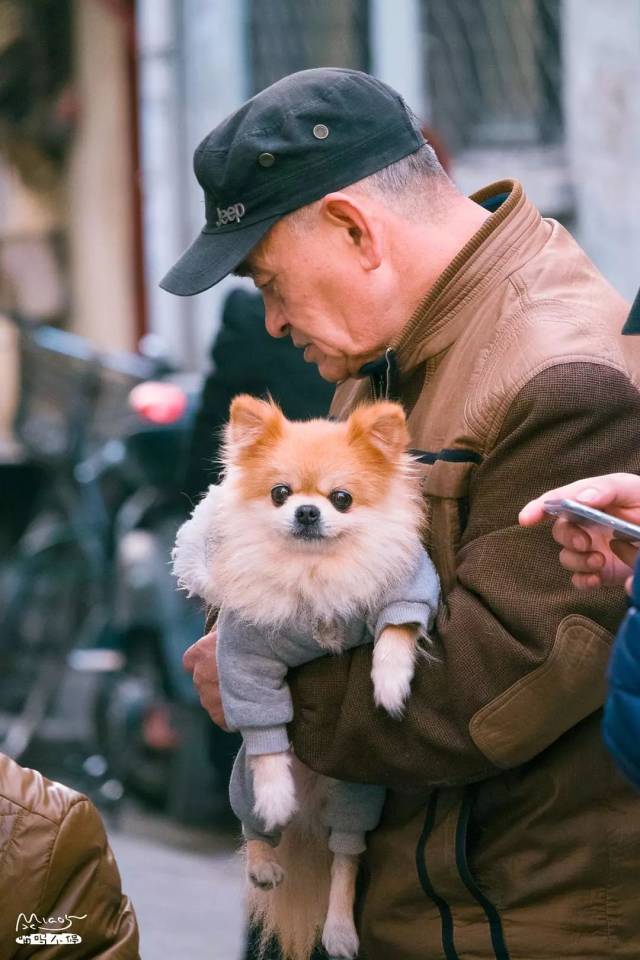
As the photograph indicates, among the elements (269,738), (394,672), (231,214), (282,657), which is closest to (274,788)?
(269,738)

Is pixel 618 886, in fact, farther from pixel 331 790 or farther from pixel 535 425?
pixel 535 425

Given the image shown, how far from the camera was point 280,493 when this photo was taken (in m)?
2.55

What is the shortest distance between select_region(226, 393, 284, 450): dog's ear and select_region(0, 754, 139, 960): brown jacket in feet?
2.08

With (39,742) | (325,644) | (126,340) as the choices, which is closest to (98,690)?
(39,742)

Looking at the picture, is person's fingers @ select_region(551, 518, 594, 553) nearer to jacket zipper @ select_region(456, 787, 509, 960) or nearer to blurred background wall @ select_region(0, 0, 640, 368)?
jacket zipper @ select_region(456, 787, 509, 960)

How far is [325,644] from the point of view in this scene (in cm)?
245

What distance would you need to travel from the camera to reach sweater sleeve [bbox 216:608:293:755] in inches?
95.4

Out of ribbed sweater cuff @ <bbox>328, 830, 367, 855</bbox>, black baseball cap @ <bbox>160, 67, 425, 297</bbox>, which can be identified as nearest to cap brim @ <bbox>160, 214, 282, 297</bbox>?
black baseball cap @ <bbox>160, 67, 425, 297</bbox>

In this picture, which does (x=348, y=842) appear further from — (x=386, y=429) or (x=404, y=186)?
(x=404, y=186)

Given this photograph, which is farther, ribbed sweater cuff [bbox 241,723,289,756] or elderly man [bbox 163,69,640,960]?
ribbed sweater cuff [bbox 241,723,289,756]

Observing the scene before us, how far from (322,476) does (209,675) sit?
37 cm

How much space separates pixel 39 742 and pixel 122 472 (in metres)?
1.46

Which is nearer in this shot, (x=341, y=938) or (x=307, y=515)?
(x=307, y=515)

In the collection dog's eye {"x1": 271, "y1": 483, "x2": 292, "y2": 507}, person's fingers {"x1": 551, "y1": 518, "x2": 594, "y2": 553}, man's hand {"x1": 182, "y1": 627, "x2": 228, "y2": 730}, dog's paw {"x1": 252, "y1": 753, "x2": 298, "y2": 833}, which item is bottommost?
dog's paw {"x1": 252, "y1": 753, "x2": 298, "y2": 833}
